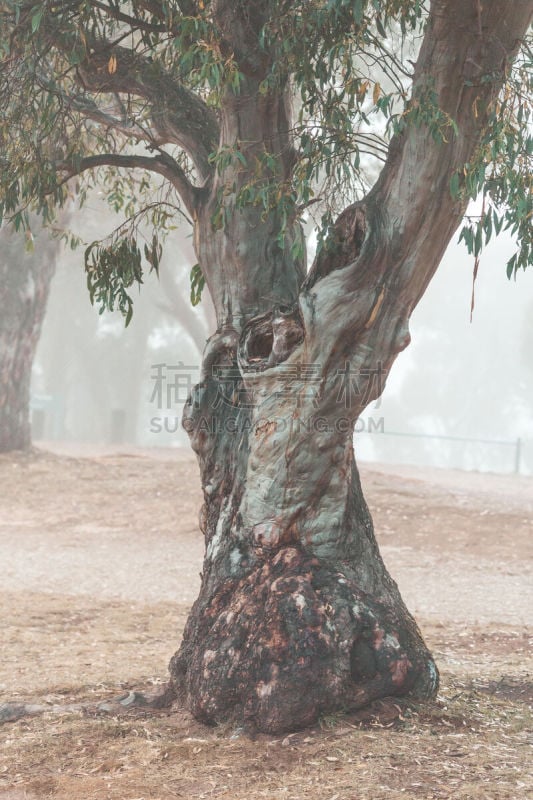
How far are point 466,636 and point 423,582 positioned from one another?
8.23 ft

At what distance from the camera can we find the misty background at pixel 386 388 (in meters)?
35.6

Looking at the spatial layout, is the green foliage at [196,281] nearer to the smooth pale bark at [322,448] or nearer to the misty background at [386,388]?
the smooth pale bark at [322,448]

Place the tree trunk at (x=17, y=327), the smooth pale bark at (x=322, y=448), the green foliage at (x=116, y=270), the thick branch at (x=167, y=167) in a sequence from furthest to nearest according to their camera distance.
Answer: the tree trunk at (x=17, y=327), the green foliage at (x=116, y=270), the thick branch at (x=167, y=167), the smooth pale bark at (x=322, y=448)

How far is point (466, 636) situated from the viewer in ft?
27.6

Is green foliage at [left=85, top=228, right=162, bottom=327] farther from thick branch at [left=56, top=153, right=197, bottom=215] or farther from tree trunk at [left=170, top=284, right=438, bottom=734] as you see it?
tree trunk at [left=170, top=284, right=438, bottom=734]

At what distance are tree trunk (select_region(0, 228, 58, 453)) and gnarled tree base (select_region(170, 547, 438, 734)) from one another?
478 inches

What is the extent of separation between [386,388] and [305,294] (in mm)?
45782

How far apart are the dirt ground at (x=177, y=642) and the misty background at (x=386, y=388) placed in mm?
11105

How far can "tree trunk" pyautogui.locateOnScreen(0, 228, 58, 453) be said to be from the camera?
16.5 metres

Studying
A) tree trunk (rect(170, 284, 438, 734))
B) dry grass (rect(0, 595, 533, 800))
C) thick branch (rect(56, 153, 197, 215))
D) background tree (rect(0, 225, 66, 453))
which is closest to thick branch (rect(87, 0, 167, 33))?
thick branch (rect(56, 153, 197, 215))

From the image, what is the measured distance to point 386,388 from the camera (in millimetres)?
50469

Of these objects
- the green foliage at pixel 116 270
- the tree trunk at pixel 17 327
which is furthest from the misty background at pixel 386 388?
the green foliage at pixel 116 270

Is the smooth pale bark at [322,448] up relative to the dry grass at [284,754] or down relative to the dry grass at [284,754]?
up

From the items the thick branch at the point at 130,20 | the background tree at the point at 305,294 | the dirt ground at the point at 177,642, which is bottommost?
the dirt ground at the point at 177,642
